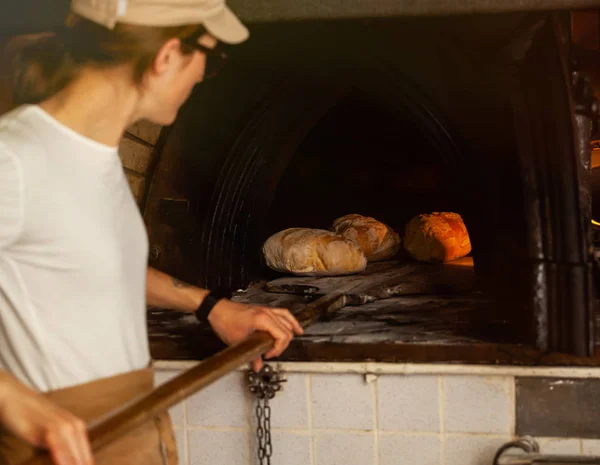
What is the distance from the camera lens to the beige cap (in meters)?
0.96

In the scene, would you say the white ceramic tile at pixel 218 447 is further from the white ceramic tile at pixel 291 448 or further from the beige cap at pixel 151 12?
the beige cap at pixel 151 12

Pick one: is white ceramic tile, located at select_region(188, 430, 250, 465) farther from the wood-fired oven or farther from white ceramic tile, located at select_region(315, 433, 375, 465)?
the wood-fired oven

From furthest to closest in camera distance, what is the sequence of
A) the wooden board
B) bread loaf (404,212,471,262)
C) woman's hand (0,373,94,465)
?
bread loaf (404,212,471,262) < the wooden board < woman's hand (0,373,94,465)

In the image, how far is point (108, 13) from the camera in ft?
3.13

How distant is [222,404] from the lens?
5.21 feet

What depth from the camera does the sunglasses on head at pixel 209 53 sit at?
1.04m

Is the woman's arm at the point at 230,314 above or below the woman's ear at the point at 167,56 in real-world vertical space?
below

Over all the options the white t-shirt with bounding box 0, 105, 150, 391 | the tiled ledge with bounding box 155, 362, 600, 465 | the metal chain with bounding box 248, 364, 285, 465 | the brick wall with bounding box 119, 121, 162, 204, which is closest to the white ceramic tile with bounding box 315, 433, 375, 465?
the tiled ledge with bounding box 155, 362, 600, 465

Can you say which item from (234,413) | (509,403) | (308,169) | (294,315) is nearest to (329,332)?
(294,315)

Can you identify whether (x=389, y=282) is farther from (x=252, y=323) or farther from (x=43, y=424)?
(x=43, y=424)

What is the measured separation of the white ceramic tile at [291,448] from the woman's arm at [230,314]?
296 mm

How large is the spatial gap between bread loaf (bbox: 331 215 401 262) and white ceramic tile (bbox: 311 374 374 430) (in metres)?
0.82

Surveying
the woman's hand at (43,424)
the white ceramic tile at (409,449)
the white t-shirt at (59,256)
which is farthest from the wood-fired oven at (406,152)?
the woman's hand at (43,424)

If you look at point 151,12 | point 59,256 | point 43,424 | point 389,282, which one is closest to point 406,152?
point 389,282
